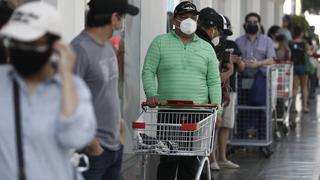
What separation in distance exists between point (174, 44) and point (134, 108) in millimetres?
1980

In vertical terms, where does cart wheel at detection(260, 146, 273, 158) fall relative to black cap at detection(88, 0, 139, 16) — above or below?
below

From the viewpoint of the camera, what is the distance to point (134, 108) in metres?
8.81

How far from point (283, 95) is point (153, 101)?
19.7ft

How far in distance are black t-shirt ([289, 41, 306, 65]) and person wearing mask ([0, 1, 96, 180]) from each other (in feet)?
40.8

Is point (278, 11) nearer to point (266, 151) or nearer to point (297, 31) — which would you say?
point (297, 31)

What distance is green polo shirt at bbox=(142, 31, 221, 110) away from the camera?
6902mm

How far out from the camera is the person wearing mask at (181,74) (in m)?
6.89

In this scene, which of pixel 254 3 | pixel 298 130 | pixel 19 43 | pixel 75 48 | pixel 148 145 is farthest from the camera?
pixel 254 3

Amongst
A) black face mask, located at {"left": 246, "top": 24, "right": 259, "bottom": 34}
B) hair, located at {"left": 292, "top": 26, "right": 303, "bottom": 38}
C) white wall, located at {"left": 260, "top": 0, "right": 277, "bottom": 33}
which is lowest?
black face mask, located at {"left": 246, "top": 24, "right": 259, "bottom": 34}

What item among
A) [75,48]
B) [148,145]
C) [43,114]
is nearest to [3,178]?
[43,114]

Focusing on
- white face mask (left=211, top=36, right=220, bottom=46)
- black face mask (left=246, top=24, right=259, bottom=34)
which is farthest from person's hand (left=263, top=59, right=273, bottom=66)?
white face mask (left=211, top=36, right=220, bottom=46)

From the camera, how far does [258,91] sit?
34.3 ft

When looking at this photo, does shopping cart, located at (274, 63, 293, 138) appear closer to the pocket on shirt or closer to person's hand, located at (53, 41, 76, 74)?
the pocket on shirt

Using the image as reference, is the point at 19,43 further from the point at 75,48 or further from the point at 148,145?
the point at 148,145
